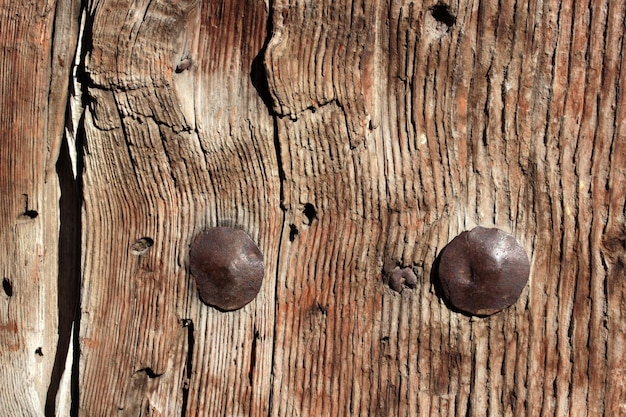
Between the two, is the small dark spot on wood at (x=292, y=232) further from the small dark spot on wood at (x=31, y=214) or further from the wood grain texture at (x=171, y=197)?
the small dark spot on wood at (x=31, y=214)

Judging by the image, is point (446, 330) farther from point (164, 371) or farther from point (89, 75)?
point (89, 75)

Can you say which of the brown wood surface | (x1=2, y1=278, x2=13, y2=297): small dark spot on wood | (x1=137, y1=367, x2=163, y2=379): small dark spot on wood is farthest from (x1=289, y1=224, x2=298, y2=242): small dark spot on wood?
(x1=2, y1=278, x2=13, y2=297): small dark spot on wood

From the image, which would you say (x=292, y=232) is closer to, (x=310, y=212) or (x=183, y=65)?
(x=310, y=212)

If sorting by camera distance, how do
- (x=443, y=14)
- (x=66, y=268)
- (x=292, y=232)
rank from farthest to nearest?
(x=66, y=268) → (x=292, y=232) → (x=443, y=14)

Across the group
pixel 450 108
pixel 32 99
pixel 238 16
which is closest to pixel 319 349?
pixel 450 108

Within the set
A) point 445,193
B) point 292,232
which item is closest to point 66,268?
point 292,232

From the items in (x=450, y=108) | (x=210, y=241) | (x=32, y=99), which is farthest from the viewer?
(x=32, y=99)
